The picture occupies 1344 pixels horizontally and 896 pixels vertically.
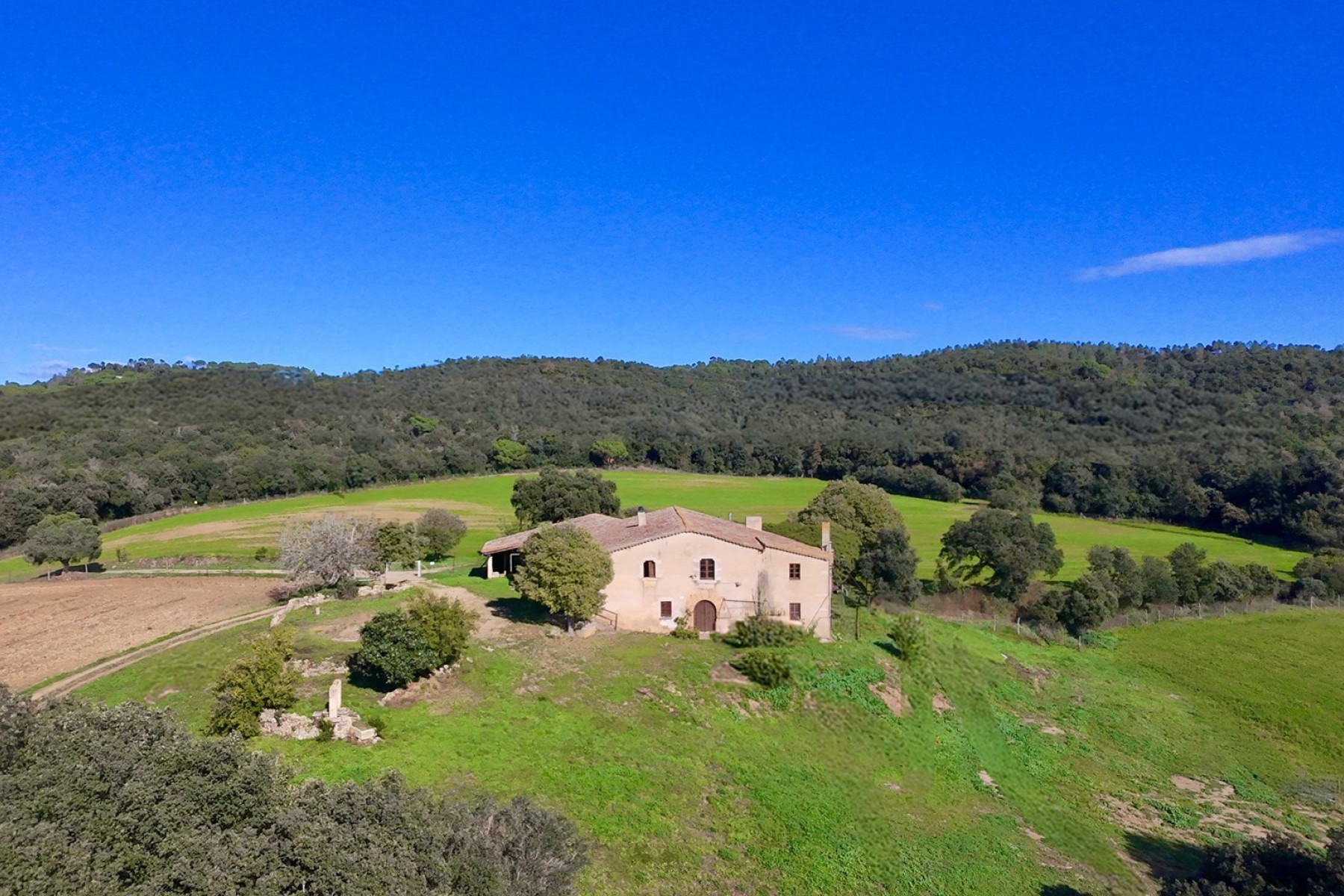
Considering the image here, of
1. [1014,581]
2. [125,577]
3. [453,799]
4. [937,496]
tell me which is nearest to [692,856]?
[453,799]

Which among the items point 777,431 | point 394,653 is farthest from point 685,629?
point 777,431

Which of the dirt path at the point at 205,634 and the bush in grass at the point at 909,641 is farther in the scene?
the bush in grass at the point at 909,641

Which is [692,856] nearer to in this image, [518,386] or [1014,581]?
[1014,581]

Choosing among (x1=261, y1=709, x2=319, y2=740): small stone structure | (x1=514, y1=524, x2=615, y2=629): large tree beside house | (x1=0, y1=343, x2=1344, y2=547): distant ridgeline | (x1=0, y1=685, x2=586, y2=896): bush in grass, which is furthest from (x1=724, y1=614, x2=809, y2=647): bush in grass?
(x1=0, y1=343, x2=1344, y2=547): distant ridgeline

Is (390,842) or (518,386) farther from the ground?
(518,386)

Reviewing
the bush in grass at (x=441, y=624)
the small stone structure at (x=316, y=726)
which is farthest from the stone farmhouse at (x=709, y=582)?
the small stone structure at (x=316, y=726)

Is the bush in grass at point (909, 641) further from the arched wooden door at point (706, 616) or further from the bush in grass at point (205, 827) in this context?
the bush in grass at point (205, 827)
